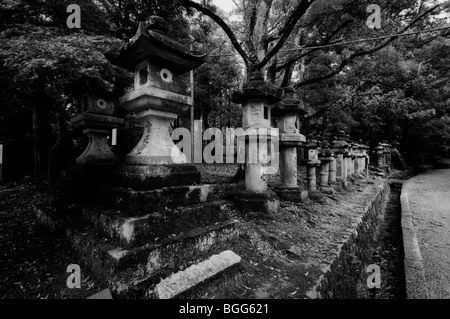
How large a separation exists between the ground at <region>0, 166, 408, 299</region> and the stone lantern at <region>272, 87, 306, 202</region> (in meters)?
0.61

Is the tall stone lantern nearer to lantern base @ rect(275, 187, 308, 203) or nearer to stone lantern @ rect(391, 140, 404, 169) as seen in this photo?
lantern base @ rect(275, 187, 308, 203)

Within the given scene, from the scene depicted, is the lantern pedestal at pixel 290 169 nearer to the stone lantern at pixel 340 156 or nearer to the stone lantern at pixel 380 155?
the stone lantern at pixel 340 156

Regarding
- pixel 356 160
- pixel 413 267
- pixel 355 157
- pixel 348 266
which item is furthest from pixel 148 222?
pixel 356 160

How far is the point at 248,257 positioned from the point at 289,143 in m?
3.18

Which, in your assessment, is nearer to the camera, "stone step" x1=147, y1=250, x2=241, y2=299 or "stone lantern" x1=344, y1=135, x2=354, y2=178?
"stone step" x1=147, y1=250, x2=241, y2=299

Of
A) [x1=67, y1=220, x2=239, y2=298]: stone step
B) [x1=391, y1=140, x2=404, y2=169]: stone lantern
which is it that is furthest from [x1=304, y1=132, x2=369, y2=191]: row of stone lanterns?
[x1=391, y1=140, x2=404, y2=169]: stone lantern

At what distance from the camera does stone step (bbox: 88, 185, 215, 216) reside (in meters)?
2.37

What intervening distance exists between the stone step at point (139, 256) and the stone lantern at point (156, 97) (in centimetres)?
73

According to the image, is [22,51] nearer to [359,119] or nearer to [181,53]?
[181,53]

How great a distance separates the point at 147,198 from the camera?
2.41m

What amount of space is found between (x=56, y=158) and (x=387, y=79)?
51.6 feet

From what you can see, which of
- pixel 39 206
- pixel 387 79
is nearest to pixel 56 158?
pixel 39 206

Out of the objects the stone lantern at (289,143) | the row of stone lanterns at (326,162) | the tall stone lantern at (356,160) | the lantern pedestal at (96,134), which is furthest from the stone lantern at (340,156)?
the lantern pedestal at (96,134)

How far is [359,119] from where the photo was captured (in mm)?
16609
